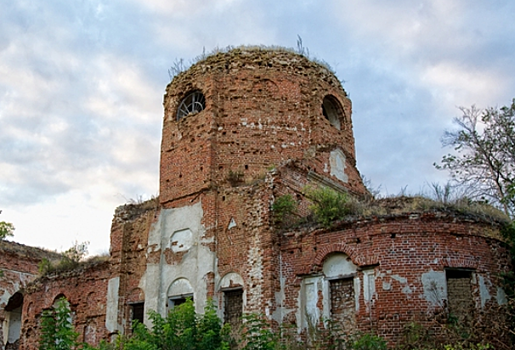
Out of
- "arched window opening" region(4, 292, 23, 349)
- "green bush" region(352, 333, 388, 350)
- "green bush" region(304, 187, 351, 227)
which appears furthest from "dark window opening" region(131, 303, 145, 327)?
"arched window opening" region(4, 292, 23, 349)

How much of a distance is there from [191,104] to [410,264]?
8.60 m

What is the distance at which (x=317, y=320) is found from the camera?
13.1m

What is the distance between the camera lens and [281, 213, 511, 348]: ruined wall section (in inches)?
480

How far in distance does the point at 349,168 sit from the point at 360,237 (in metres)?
5.16

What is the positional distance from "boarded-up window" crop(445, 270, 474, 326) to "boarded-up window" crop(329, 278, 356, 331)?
2053mm

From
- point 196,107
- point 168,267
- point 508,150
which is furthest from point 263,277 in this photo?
point 508,150

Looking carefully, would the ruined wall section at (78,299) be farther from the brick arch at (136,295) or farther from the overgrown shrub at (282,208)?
the overgrown shrub at (282,208)

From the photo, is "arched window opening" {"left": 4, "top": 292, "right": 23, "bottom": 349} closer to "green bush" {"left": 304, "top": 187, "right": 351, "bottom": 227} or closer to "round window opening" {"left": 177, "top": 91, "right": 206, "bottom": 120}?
"round window opening" {"left": 177, "top": 91, "right": 206, "bottom": 120}

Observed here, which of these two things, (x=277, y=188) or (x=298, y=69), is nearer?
(x=277, y=188)

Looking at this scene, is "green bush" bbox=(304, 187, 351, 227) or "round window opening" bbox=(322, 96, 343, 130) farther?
"round window opening" bbox=(322, 96, 343, 130)

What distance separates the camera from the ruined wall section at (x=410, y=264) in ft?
40.0

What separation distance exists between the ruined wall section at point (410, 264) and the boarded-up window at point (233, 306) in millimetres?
1392

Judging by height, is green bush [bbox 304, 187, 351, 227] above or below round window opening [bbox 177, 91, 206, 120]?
below

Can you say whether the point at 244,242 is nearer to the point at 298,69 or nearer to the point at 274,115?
the point at 274,115
